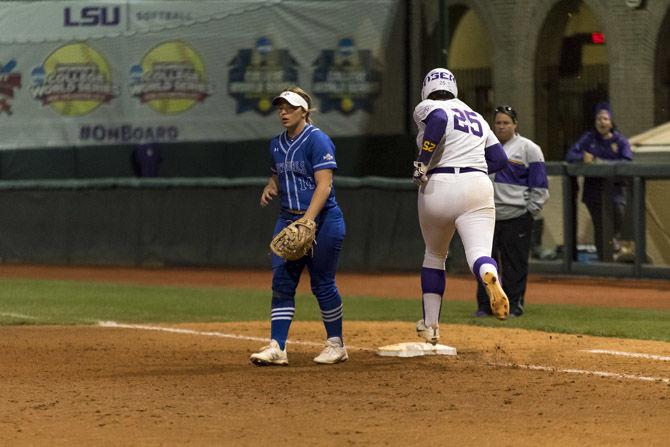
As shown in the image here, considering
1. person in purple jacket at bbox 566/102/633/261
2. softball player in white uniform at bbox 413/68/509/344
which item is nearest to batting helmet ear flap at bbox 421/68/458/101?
softball player in white uniform at bbox 413/68/509/344

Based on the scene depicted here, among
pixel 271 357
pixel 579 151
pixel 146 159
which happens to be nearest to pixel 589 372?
pixel 271 357

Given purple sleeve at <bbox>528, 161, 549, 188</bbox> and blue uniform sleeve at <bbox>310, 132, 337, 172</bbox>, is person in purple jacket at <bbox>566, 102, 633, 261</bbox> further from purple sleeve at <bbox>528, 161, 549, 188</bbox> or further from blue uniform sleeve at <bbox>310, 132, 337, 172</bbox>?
blue uniform sleeve at <bbox>310, 132, 337, 172</bbox>

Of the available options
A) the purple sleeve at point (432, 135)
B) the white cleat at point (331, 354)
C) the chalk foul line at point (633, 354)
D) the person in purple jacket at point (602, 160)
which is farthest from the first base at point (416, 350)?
the person in purple jacket at point (602, 160)

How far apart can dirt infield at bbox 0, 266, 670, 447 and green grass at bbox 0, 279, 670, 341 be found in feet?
2.76

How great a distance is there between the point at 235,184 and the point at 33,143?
4.08 metres

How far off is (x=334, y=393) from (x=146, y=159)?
14.5 metres

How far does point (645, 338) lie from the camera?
10602 millimetres

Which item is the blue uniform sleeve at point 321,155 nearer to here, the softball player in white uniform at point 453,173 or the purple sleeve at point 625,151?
the softball player in white uniform at point 453,173

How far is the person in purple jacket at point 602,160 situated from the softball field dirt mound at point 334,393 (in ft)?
18.7

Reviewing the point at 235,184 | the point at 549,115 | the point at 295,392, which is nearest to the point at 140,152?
the point at 235,184

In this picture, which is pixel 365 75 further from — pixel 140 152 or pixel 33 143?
pixel 33 143

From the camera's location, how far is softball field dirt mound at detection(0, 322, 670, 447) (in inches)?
247

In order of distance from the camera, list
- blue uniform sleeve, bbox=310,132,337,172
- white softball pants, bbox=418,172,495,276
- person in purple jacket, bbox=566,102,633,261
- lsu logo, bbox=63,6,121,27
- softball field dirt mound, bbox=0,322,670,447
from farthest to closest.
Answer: lsu logo, bbox=63,6,121,27, person in purple jacket, bbox=566,102,633,261, white softball pants, bbox=418,172,495,276, blue uniform sleeve, bbox=310,132,337,172, softball field dirt mound, bbox=0,322,670,447

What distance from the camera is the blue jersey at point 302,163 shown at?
28.1 ft
